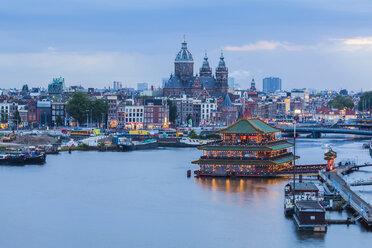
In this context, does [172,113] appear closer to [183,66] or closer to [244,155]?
[183,66]

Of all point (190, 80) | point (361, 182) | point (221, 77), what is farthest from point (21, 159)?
point (221, 77)

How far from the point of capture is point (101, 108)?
419 feet

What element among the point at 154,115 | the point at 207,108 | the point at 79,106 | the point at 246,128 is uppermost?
the point at 79,106

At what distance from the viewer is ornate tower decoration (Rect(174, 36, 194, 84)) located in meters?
166

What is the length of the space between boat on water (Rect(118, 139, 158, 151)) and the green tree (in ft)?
80.6

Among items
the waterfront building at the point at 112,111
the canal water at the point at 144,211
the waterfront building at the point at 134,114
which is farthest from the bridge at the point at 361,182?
the waterfront building at the point at 112,111

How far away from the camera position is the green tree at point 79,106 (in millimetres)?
127062

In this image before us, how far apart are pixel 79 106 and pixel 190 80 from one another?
4142 cm

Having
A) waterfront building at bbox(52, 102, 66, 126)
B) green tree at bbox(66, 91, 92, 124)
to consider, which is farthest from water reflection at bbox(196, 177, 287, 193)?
waterfront building at bbox(52, 102, 66, 126)

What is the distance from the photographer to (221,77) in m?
170

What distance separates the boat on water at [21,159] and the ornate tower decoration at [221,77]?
9370 centimetres

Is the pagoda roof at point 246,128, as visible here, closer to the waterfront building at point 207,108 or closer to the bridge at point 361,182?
the bridge at point 361,182

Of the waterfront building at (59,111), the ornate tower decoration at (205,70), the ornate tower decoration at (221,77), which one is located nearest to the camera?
the waterfront building at (59,111)

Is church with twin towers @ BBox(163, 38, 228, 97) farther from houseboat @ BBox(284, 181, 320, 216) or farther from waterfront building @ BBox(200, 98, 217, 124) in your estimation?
houseboat @ BBox(284, 181, 320, 216)
